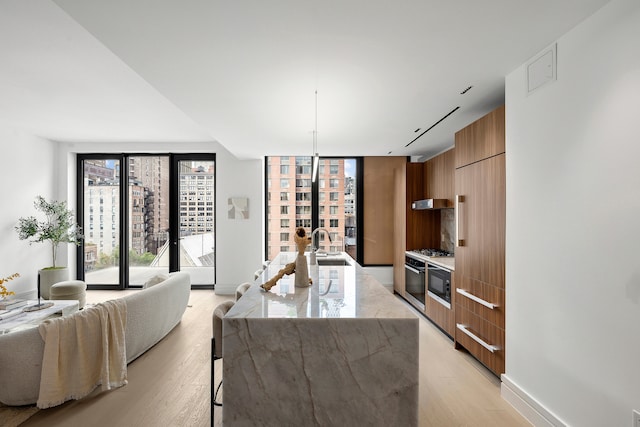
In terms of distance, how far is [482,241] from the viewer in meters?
2.85

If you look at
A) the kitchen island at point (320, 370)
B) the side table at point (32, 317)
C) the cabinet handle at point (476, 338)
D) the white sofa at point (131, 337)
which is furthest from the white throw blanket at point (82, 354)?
the cabinet handle at point (476, 338)

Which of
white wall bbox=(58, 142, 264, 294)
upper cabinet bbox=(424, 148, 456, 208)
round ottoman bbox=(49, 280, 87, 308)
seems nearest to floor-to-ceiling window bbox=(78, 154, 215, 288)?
white wall bbox=(58, 142, 264, 294)

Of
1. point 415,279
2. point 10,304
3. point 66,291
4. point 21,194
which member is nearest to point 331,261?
point 415,279

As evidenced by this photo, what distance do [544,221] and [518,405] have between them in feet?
4.47

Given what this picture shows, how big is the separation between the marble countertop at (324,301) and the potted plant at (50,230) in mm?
4827

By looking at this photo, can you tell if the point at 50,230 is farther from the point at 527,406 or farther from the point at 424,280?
the point at 527,406

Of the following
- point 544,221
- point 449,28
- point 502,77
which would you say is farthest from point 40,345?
point 502,77

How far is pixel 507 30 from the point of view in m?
1.82

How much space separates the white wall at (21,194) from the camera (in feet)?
16.1

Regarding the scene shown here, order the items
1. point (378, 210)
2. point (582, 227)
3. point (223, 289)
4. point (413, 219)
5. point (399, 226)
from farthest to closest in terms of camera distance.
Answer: point (378, 210), point (223, 289), point (399, 226), point (413, 219), point (582, 227)

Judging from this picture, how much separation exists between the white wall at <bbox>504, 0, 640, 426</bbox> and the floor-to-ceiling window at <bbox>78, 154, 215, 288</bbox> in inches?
202

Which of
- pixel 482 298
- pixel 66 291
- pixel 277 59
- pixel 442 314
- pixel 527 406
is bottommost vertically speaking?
pixel 527 406

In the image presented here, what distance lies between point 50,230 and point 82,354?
3.86 meters

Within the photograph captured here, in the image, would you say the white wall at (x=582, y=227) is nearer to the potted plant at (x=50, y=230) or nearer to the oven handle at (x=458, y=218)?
the oven handle at (x=458, y=218)
